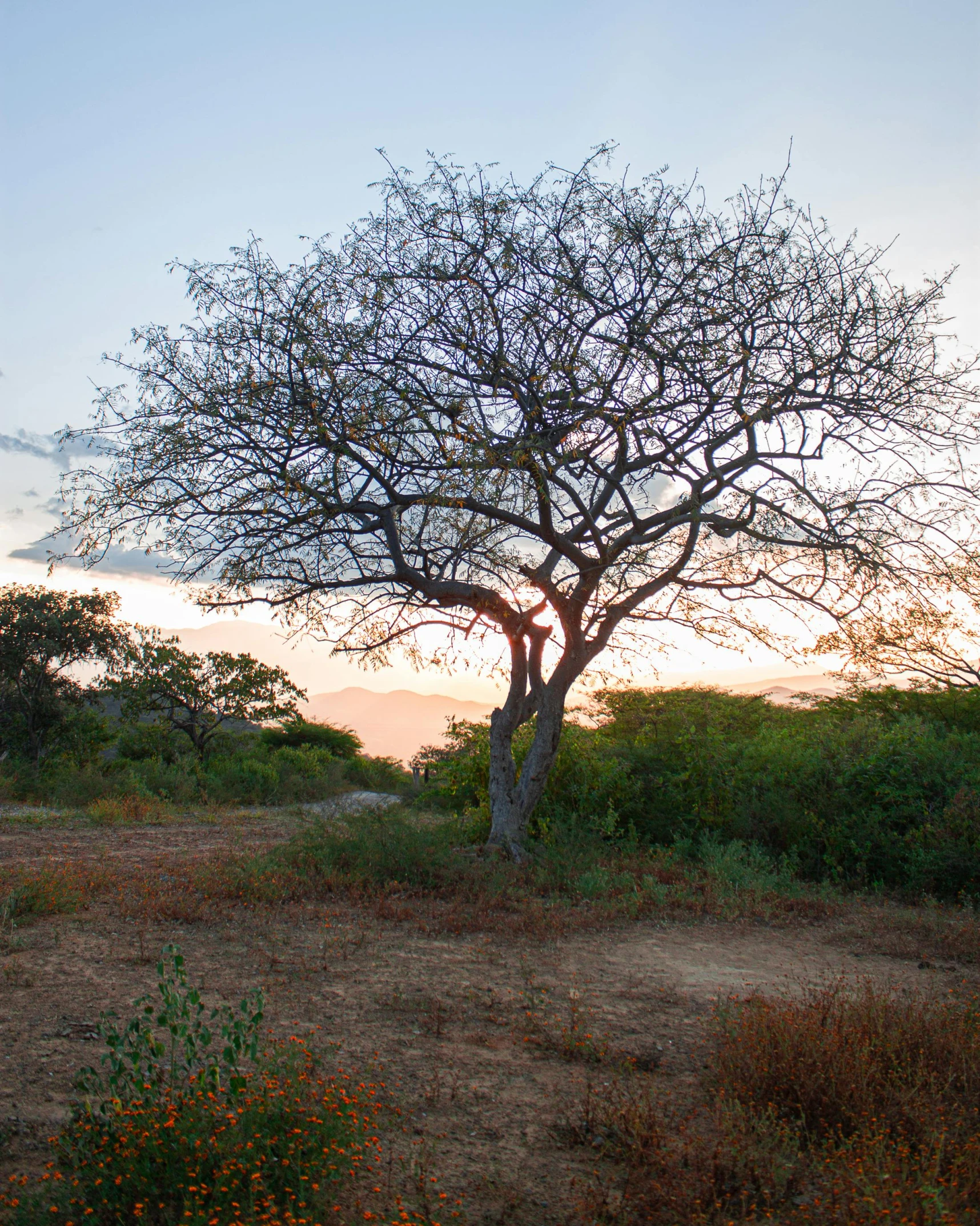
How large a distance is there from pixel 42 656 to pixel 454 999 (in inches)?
757

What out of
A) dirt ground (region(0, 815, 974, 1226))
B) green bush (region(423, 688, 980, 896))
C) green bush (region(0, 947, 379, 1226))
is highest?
green bush (region(423, 688, 980, 896))

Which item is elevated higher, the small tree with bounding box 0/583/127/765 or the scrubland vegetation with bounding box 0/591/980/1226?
the small tree with bounding box 0/583/127/765

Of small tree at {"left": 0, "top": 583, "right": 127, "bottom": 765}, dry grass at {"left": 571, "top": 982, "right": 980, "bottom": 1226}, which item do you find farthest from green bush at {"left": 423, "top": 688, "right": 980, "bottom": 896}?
small tree at {"left": 0, "top": 583, "right": 127, "bottom": 765}

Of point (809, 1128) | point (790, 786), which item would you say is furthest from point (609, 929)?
point (790, 786)

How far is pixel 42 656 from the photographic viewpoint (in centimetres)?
2112

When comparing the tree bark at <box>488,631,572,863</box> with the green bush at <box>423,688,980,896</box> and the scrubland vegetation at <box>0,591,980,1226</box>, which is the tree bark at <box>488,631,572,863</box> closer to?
the scrubland vegetation at <box>0,591,980,1226</box>

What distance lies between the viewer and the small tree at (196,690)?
21.9 metres

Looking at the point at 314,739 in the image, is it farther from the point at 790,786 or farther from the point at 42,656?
the point at 790,786

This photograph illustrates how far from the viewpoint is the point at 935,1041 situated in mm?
4355

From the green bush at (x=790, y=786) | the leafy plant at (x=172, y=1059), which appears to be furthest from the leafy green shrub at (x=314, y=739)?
the leafy plant at (x=172, y=1059)

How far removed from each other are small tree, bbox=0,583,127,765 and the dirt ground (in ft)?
51.2

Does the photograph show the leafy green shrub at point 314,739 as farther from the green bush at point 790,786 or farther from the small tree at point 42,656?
the green bush at point 790,786

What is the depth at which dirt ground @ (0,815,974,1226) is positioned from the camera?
3607 millimetres

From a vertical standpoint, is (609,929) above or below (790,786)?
below
